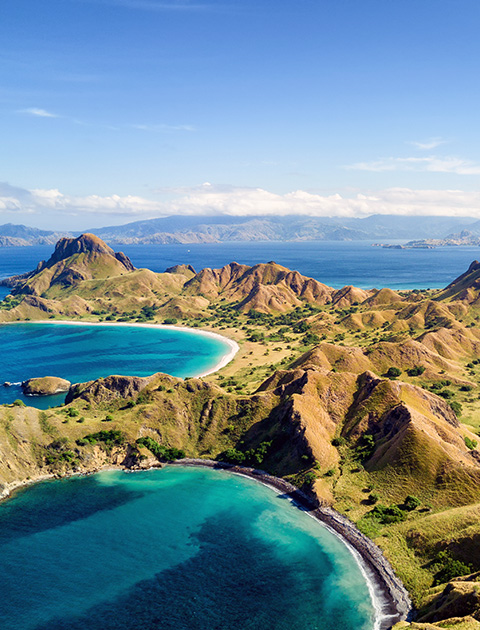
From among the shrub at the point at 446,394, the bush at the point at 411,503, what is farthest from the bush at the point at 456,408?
the bush at the point at 411,503

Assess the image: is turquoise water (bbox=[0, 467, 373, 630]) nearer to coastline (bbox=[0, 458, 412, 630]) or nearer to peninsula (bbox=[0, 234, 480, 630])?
coastline (bbox=[0, 458, 412, 630])

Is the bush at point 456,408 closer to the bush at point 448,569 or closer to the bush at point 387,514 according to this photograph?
the bush at point 387,514

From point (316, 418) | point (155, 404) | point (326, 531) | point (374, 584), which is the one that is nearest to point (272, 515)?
point (326, 531)

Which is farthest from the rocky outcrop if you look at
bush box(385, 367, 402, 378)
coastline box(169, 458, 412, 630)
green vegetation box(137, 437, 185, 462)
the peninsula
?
bush box(385, 367, 402, 378)

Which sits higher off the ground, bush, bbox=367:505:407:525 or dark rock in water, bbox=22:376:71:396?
bush, bbox=367:505:407:525

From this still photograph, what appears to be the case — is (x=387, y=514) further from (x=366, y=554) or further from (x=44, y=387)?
(x=44, y=387)
